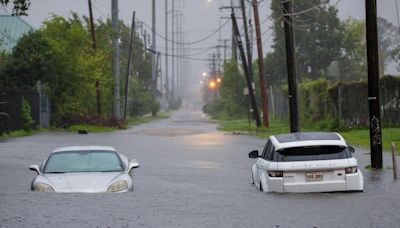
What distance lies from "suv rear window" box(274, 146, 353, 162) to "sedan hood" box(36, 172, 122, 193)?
3.34 m

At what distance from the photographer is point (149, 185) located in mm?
19422

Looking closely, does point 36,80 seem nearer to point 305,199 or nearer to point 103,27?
point 103,27

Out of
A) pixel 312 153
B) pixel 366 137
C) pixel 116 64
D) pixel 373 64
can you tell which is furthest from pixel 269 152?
pixel 116 64

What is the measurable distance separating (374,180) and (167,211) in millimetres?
8354

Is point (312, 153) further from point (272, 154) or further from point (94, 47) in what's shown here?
point (94, 47)

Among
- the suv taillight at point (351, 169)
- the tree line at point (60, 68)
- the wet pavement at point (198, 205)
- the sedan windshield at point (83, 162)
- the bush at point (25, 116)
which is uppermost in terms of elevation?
the tree line at point (60, 68)

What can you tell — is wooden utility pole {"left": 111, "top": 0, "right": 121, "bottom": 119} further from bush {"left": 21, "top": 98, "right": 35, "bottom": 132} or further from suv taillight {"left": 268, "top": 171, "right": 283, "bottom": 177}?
suv taillight {"left": 268, "top": 171, "right": 283, "bottom": 177}

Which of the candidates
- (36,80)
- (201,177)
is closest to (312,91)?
(36,80)

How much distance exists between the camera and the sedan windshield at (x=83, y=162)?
55.0 feet

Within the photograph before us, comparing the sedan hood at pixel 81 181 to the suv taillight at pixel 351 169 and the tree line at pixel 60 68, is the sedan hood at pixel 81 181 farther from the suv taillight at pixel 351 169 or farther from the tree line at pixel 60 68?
the tree line at pixel 60 68

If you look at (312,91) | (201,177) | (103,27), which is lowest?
(201,177)

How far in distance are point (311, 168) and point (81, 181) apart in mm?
4463

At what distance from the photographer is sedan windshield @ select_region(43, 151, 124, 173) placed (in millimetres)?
16766

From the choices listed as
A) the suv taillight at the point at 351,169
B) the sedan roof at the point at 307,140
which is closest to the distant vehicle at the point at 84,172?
the sedan roof at the point at 307,140
